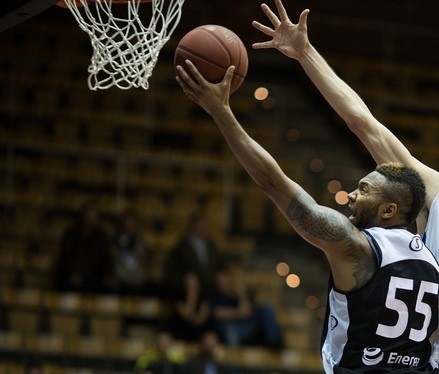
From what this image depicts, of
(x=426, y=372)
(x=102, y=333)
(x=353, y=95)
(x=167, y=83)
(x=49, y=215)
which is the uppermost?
(x=353, y=95)

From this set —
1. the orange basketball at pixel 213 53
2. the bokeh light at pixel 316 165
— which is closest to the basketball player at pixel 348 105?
the orange basketball at pixel 213 53

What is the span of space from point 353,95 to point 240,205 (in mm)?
8765

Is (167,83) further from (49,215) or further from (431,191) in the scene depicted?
(431,191)

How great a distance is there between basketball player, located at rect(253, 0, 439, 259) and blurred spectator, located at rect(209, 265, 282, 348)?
6.98 metres

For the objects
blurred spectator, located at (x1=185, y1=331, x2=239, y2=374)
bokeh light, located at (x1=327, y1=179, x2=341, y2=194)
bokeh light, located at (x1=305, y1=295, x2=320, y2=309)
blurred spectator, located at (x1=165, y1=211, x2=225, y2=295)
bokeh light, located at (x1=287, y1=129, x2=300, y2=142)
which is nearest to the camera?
blurred spectator, located at (x1=185, y1=331, x2=239, y2=374)

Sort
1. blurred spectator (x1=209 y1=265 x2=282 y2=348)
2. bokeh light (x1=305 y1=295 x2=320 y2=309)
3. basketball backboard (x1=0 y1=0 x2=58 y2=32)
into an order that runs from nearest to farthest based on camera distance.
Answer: basketball backboard (x1=0 y1=0 x2=58 y2=32), blurred spectator (x1=209 y1=265 x2=282 y2=348), bokeh light (x1=305 y1=295 x2=320 y2=309)

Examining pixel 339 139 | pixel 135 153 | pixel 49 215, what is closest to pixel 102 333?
pixel 49 215

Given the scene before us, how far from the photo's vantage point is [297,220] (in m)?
4.02

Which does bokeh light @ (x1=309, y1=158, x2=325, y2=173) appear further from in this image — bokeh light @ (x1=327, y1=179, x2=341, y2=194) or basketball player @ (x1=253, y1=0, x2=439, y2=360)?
basketball player @ (x1=253, y1=0, x2=439, y2=360)

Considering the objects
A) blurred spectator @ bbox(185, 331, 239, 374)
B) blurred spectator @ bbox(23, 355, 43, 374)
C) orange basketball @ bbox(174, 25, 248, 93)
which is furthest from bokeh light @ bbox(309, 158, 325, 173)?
orange basketball @ bbox(174, 25, 248, 93)

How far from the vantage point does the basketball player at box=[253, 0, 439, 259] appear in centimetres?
472

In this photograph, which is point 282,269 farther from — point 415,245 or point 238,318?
point 415,245

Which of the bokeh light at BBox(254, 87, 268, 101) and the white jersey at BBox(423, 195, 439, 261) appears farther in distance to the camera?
the bokeh light at BBox(254, 87, 268, 101)

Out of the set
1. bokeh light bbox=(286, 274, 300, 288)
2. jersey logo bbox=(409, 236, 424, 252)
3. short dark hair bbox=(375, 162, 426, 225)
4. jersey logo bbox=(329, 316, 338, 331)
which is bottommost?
bokeh light bbox=(286, 274, 300, 288)
